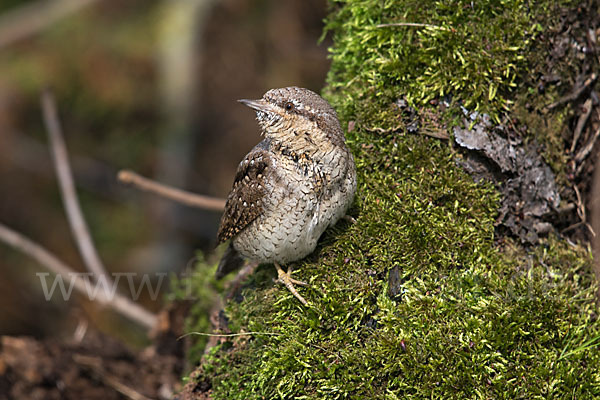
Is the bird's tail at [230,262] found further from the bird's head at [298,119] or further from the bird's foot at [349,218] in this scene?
the bird's head at [298,119]

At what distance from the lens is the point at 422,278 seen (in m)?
2.39

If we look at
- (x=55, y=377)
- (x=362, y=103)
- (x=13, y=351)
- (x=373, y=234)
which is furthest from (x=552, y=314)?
(x=13, y=351)

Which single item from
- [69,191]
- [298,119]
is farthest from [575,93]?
[69,191]

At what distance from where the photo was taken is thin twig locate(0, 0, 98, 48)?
22.3 feet

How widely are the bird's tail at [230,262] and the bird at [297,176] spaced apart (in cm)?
43

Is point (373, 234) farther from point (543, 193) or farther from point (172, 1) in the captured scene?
point (172, 1)

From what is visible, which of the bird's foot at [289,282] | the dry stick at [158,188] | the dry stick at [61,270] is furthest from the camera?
the dry stick at [61,270]

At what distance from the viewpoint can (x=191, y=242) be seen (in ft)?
26.9

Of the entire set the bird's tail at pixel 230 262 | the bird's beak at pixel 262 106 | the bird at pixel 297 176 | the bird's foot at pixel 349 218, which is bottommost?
the bird's tail at pixel 230 262

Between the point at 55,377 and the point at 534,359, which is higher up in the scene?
the point at 534,359

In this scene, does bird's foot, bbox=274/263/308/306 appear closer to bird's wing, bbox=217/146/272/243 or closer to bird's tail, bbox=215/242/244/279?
bird's wing, bbox=217/146/272/243

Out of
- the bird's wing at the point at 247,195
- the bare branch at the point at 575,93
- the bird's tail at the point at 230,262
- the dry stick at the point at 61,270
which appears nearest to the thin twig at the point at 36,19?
the dry stick at the point at 61,270

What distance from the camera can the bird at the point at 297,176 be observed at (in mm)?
2512

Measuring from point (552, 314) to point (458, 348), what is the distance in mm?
427
